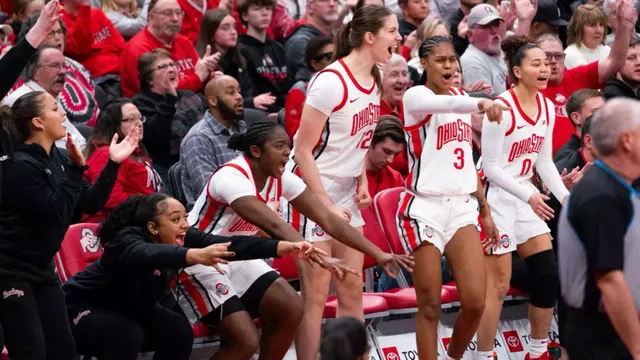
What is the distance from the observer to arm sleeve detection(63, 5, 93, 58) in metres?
10.1

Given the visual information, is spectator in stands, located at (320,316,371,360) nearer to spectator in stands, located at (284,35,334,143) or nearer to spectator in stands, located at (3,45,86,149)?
spectator in stands, located at (3,45,86,149)

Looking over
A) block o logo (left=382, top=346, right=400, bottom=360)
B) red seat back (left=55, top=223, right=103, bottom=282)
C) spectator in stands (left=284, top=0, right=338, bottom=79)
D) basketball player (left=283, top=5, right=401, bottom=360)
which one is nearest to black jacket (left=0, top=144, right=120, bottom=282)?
red seat back (left=55, top=223, right=103, bottom=282)

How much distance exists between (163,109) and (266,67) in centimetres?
162

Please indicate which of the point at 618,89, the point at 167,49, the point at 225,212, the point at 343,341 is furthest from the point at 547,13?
the point at 343,341

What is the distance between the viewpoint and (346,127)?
276 inches

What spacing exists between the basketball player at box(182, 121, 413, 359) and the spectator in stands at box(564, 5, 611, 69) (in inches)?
193

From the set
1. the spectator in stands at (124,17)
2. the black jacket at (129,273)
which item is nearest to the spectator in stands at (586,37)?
the spectator in stands at (124,17)

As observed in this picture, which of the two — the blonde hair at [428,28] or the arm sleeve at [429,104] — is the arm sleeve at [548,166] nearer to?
the arm sleeve at [429,104]

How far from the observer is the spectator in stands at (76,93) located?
30.4 feet

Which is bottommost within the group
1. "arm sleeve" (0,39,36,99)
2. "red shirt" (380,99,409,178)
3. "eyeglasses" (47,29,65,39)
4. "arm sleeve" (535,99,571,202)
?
"red shirt" (380,99,409,178)

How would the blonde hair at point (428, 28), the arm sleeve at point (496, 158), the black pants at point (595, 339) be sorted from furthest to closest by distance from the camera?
1. the blonde hair at point (428, 28)
2. the arm sleeve at point (496, 158)
3. the black pants at point (595, 339)

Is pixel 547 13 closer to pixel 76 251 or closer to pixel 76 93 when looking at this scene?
pixel 76 93

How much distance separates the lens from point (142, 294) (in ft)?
22.5

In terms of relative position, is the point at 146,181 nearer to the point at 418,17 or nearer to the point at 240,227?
the point at 240,227
